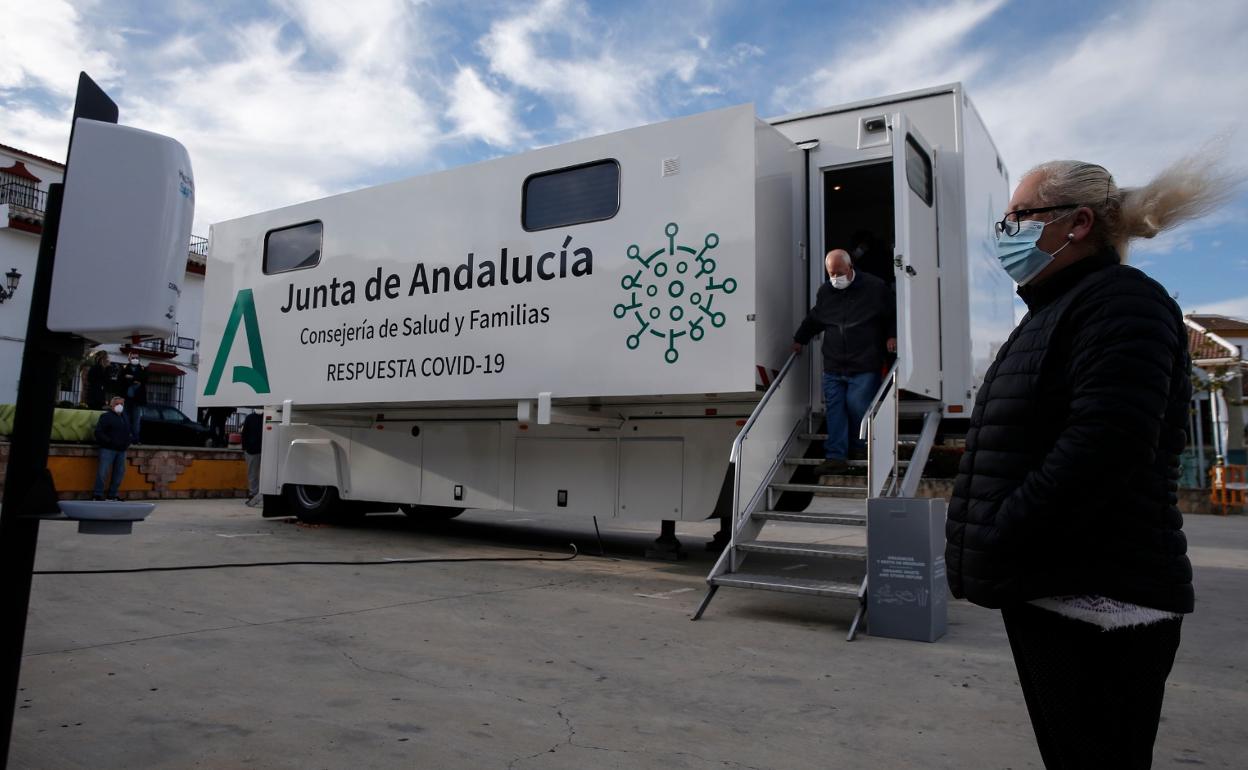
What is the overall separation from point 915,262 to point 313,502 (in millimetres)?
7737

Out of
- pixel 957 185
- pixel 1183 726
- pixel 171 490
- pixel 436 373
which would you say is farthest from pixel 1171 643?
pixel 171 490

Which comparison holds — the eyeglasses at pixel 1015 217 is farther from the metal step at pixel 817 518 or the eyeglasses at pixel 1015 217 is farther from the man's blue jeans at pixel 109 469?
the man's blue jeans at pixel 109 469

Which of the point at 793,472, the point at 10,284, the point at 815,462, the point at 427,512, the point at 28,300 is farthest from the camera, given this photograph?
the point at 28,300

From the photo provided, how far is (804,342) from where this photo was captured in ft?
20.3

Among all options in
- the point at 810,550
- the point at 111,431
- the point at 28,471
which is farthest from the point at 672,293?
the point at 111,431

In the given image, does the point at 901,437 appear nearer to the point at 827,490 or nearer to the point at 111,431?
the point at 827,490

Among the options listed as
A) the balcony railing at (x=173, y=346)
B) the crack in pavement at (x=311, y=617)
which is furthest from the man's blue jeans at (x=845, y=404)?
the balcony railing at (x=173, y=346)

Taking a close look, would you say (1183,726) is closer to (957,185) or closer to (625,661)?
(625,661)

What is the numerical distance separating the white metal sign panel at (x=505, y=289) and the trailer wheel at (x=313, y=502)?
5.09ft

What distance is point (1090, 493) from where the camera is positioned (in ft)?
5.13

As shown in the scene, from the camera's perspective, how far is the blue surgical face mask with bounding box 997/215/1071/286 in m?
1.87

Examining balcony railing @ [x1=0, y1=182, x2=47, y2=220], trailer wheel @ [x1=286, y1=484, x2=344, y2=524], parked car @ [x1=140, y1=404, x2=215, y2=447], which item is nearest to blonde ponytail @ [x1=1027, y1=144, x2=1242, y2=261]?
trailer wheel @ [x1=286, y1=484, x2=344, y2=524]

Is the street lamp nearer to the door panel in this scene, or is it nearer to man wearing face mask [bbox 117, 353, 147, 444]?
man wearing face mask [bbox 117, 353, 147, 444]

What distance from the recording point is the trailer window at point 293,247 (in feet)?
28.8
